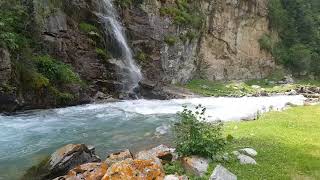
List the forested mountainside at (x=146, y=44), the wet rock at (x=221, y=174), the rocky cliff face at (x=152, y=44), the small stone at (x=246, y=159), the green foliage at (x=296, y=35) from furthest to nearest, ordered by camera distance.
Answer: the green foliage at (x=296, y=35) < the rocky cliff face at (x=152, y=44) < the forested mountainside at (x=146, y=44) < the small stone at (x=246, y=159) < the wet rock at (x=221, y=174)

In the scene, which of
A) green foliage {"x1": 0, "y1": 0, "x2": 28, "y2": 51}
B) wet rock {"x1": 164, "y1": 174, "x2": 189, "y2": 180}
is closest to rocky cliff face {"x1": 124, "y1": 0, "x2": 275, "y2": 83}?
green foliage {"x1": 0, "y1": 0, "x2": 28, "y2": 51}

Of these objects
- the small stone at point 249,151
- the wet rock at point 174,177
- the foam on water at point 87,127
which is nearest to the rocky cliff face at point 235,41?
the foam on water at point 87,127

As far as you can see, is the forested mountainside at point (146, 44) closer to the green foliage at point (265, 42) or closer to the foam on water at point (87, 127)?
the green foliage at point (265, 42)

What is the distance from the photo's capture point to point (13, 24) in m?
27.9

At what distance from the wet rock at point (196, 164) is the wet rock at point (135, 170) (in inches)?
34.9

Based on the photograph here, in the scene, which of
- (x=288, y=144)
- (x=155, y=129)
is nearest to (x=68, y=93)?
(x=155, y=129)

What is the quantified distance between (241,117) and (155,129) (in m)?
6.71

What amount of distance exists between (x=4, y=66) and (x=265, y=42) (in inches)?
1790

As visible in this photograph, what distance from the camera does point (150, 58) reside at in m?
41.5

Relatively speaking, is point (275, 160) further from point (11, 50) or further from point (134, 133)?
point (11, 50)

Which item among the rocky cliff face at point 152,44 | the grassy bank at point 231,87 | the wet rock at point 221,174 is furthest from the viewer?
the grassy bank at point 231,87

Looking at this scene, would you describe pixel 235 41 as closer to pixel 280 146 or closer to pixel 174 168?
pixel 280 146

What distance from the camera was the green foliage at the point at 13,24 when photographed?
2591 cm

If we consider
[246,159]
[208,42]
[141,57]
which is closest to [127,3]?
[141,57]
